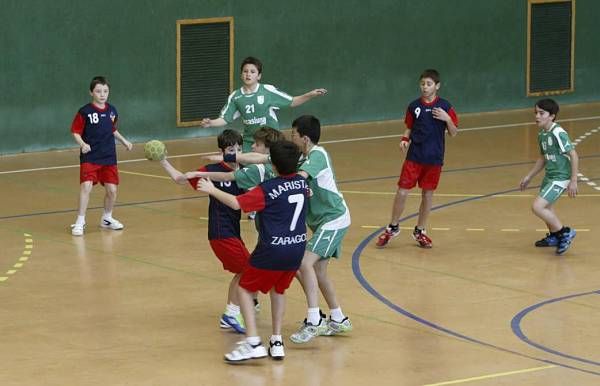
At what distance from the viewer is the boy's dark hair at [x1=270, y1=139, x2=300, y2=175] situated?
33.5 ft

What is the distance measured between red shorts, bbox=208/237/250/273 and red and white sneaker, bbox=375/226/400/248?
370 centimetres

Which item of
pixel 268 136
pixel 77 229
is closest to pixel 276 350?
pixel 268 136

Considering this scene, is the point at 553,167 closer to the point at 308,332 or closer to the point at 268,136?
the point at 308,332

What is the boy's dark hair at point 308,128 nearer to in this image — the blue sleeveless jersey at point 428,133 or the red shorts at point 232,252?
the red shorts at point 232,252

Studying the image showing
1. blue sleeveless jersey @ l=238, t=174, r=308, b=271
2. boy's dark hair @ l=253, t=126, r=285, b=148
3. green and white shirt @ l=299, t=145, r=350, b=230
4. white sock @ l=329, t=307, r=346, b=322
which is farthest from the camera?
white sock @ l=329, t=307, r=346, b=322

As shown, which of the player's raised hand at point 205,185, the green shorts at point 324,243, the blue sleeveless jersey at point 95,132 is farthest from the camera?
the blue sleeveless jersey at point 95,132

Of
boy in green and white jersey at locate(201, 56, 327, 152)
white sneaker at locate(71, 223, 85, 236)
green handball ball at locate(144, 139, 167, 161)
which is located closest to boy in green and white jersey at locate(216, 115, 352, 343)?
green handball ball at locate(144, 139, 167, 161)

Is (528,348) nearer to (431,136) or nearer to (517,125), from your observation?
(431,136)

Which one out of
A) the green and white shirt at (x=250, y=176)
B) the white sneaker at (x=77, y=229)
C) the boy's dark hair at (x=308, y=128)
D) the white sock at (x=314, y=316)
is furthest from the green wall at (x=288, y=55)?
the white sock at (x=314, y=316)

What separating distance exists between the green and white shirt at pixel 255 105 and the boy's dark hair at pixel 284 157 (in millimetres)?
5178

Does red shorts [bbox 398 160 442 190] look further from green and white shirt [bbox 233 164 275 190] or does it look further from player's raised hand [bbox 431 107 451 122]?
green and white shirt [bbox 233 164 275 190]

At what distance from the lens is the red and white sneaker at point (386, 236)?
14602 millimetres

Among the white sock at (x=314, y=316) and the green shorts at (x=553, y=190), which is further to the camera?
the green shorts at (x=553, y=190)

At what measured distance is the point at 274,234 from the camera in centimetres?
1022
